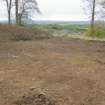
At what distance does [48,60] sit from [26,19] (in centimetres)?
2059

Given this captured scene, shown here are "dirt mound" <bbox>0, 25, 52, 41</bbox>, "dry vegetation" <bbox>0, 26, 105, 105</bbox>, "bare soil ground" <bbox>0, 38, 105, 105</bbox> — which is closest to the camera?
"dry vegetation" <bbox>0, 26, 105, 105</bbox>

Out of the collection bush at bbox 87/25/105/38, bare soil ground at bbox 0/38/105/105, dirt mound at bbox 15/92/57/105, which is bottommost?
bush at bbox 87/25/105/38

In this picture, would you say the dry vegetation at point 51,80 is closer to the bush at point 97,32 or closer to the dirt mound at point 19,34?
the dirt mound at point 19,34

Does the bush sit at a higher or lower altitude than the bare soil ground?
lower

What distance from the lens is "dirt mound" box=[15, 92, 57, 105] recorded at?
5.64 metres

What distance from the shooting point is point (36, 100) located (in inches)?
224

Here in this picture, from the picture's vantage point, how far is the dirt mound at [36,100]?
18.5ft

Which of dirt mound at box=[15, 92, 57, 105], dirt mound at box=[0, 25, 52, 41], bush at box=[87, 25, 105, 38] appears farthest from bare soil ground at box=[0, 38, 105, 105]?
bush at box=[87, 25, 105, 38]

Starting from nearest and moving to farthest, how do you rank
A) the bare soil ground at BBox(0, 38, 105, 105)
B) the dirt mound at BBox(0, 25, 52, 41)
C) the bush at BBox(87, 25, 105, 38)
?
the bare soil ground at BBox(0, 38, 105, 105) → the dirt mound at BBox(0, 25, 52, 41) → the bush at BBox(87, 25, 105, 38)

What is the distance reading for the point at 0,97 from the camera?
239 inches

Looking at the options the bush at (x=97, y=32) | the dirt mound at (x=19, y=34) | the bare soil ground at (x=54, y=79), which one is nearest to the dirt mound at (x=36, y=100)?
the bare soil ground at (x=54, y=79)

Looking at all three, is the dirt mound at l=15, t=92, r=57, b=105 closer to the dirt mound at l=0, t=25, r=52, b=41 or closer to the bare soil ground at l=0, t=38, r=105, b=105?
the bare soil ground at l=0, t=38, r=105, b=105

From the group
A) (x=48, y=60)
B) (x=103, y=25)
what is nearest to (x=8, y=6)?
(x=103, y=25)

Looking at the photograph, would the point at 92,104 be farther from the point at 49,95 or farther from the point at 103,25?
the point at 103,25
